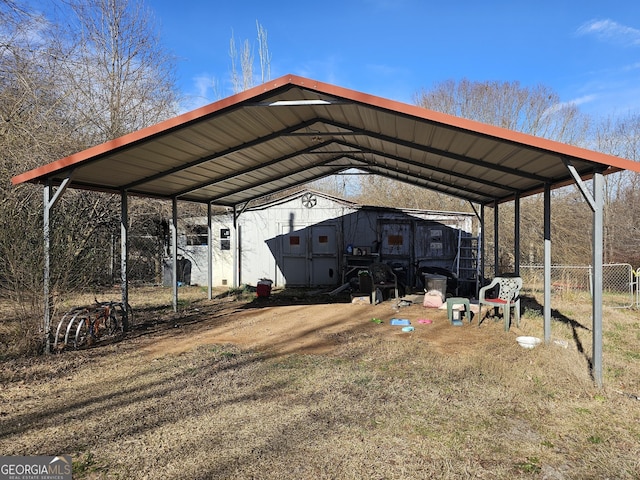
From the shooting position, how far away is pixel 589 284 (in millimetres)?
12055

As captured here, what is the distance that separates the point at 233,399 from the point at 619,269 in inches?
577

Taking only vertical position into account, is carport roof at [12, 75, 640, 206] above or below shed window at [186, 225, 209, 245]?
above

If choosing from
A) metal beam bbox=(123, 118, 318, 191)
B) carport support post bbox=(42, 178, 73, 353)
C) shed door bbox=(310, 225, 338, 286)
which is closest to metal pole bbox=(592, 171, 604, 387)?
metal beam bbox=(123, 118, 318, 191)

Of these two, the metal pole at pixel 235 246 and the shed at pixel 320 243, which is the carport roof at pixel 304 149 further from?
the metal pole at pixel 235 246

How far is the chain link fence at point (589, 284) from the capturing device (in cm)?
1107

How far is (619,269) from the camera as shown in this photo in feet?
46.1

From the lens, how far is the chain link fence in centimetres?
1107

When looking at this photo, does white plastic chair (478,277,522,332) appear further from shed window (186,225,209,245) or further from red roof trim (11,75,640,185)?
shed window (186,225,209,245)

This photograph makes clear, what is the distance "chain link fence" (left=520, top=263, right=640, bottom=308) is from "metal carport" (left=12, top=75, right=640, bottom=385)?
3.45 m

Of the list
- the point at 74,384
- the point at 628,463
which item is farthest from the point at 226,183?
the point at 628,463

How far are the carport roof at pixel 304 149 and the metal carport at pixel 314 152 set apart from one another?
0.06 ft

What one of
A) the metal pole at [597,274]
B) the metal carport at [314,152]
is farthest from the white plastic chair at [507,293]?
the metal pole at [597,274]

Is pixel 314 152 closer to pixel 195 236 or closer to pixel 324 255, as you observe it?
pixel 324 255

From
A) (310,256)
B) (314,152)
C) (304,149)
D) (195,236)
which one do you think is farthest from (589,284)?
(195,236)
